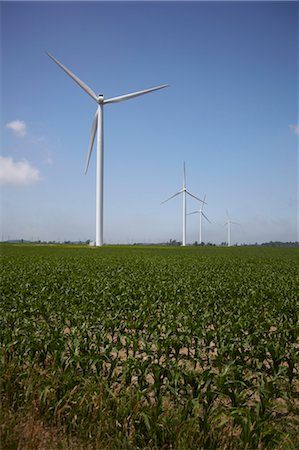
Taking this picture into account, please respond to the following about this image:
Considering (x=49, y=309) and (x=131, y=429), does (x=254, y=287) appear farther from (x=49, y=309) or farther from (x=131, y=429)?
(x=131, y=429)

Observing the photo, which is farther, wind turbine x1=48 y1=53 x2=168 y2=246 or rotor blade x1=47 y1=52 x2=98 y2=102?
wind turbine x1=48 y1=53 x2=168 y2=246

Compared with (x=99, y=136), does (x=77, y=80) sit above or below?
above

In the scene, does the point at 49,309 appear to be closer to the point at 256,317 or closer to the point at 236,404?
the point at 256,317

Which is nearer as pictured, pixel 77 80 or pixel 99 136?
pixel 77 80

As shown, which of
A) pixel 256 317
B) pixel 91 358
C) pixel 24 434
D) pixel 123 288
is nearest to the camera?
pixel 24 434

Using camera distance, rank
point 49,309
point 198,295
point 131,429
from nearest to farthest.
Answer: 1. point 131,429
2. point 49,309
3. point 198,295

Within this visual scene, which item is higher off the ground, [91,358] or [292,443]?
[91,358]

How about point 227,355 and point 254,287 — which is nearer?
point 227,355

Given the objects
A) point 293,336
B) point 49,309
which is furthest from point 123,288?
point 293,336

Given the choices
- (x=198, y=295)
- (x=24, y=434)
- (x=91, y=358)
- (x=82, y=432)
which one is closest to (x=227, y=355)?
(x=91, y=358)

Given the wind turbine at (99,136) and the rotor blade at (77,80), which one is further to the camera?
the wind turbine at (99,136)

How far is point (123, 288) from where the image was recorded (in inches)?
787

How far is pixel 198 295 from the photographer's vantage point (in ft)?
60.3

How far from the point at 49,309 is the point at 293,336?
9161 millimetres
